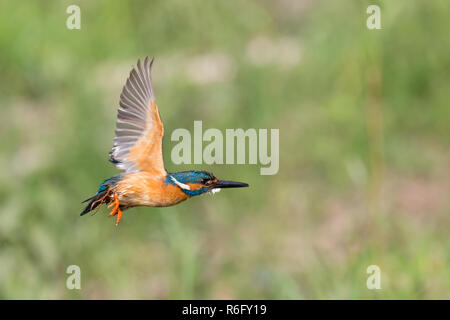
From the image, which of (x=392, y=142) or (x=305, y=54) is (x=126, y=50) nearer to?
(x=305, y=54)

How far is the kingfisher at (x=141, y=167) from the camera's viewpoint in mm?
937

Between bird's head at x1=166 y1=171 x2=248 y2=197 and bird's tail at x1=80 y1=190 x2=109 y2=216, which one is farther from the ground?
bird's head at x1=166 y1=171 x2=248 y2=197

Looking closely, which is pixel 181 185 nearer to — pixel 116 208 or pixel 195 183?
pixel 195 183

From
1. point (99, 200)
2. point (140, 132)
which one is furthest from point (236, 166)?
point (99, 200)

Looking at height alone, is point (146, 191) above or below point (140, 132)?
below

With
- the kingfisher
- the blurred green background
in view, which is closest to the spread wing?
the kingfisher

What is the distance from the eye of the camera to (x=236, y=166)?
3.16m

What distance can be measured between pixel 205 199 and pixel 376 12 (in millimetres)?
2108

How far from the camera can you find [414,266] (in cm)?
278

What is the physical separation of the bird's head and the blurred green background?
57.1 inches

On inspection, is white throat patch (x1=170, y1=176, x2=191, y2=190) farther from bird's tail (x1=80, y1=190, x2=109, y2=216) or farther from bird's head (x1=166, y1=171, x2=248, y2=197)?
bird's tail (x1=80, y1=190, x2=109, y2=216)

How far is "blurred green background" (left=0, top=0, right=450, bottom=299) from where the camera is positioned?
302 centimetres

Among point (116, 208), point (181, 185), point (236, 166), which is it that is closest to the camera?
point (116, 208)

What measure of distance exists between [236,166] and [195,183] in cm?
215
